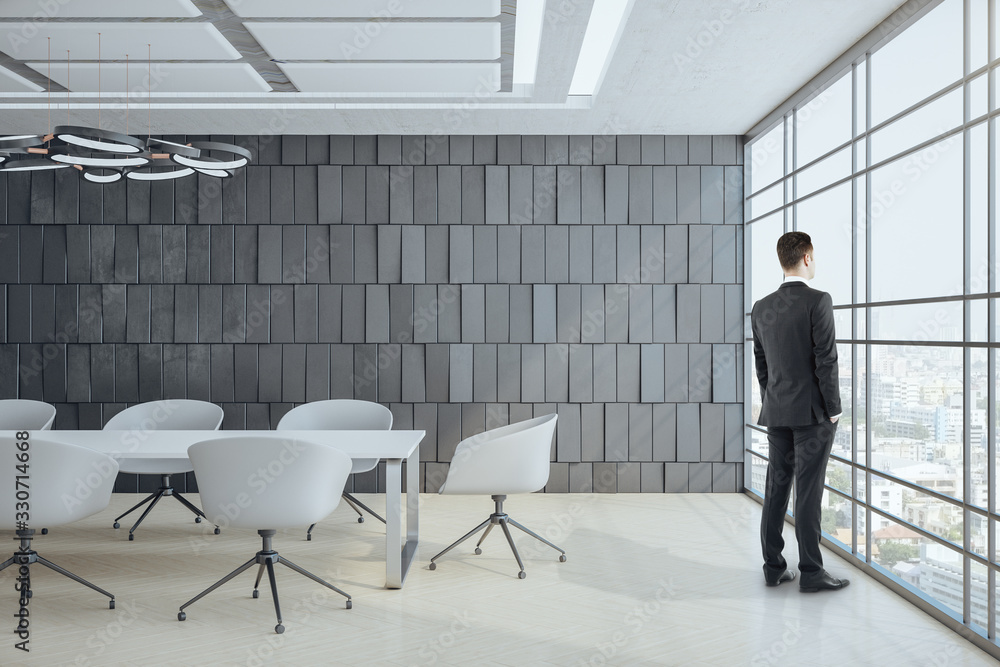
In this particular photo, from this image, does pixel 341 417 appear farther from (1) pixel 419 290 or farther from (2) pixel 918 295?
(2) pixel 918 295

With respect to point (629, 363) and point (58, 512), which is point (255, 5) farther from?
point (629, 363)

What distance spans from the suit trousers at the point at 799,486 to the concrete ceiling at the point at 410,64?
7.04 ft

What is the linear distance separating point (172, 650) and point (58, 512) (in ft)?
2.71

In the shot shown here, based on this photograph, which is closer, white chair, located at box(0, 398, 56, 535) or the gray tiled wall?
white chair, located at box(0, 398, 56, 535)

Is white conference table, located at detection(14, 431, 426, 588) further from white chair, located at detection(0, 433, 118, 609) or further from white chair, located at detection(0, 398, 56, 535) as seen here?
white chair, located at detection(0, 398, 56, 535)

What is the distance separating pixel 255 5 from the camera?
363cm

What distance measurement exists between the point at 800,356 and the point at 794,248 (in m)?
0.54

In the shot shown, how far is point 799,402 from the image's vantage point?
3342mm

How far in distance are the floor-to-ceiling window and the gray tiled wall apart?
4.70ft

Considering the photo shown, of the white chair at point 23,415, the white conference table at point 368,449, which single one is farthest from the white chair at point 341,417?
the white chair at point 23,415


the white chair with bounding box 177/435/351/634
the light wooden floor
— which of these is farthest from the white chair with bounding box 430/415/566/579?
the white chair with bounding box 177/435/351/634

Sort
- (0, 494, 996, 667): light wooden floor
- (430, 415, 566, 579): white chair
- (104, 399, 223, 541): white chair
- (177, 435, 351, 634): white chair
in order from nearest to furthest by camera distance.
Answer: (0, 494, 996, 667): light wooden floor
(177, 435, 351, 634): white chair
(430, 415, 566, 579): white chair
(104, 399, 223, 541): white chair

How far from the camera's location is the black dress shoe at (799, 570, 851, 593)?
3.50m

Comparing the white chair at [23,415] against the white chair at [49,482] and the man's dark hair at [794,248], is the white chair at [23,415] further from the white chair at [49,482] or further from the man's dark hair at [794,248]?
the man's dark hair at [794,248]
